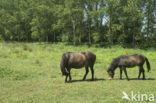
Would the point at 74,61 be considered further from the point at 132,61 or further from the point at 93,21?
the point at 93,21

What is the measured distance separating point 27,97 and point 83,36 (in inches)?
1421

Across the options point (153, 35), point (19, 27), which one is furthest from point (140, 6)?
point (19, 27)

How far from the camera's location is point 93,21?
3953 cm

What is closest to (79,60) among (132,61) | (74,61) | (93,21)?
(74,61)

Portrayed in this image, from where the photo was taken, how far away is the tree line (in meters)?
33.8

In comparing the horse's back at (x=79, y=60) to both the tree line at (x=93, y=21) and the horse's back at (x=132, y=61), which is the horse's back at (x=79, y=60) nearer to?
the horse's back at (x=132, y=61)

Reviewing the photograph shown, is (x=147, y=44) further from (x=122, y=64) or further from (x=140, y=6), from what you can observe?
(x=122, y=64)

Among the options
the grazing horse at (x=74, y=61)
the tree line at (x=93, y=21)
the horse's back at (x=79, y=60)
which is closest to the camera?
the grazing horse at (x=74, y=61)

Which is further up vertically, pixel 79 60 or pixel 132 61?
pixel 79 60

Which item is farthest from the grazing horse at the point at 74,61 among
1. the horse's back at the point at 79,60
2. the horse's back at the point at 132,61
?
the horse's back at the point at 132,61

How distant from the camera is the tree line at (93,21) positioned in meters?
33.8

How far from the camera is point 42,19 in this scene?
152 feet

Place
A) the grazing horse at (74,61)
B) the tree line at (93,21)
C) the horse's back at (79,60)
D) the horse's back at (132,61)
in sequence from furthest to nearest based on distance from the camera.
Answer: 1. the tree line at (93,21)
2. the horse's back at (132,61)
3. the horse's back at (79,60)
4. the grazing horse at (74,61)

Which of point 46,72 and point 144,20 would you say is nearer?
point 46,72
